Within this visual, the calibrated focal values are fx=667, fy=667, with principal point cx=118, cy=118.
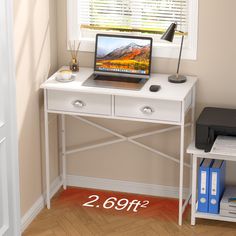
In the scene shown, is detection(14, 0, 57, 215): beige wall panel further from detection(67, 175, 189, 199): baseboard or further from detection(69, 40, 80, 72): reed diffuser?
detection(67, 175, 189, 199): baseboard

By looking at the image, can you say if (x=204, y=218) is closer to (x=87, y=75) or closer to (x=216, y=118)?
(x=216, y=118)

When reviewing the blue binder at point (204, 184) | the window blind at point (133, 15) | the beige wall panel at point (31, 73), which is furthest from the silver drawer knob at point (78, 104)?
the blue binder at point (204, 184)

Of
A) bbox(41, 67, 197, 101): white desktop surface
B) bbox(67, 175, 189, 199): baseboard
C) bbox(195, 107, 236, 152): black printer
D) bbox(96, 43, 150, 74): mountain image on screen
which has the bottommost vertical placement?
bbox(67, 175, 189, 199): baseboard

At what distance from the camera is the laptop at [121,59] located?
14.4 feet

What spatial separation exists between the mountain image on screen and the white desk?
0.14 metres

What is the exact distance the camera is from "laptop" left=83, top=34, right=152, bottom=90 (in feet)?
14.4

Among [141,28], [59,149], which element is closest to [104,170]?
[59,149]

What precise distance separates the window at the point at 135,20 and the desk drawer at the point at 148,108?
47 centimetres

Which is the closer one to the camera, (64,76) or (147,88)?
(147,88)

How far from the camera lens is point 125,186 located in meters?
4.76

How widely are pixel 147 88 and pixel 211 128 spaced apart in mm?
472

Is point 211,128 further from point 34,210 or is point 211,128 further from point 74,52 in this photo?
point 34,210

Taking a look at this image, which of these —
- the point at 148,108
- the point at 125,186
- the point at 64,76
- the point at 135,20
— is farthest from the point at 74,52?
the point at 125,186

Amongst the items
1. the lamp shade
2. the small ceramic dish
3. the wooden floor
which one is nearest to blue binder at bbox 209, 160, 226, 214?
the wooden floor
